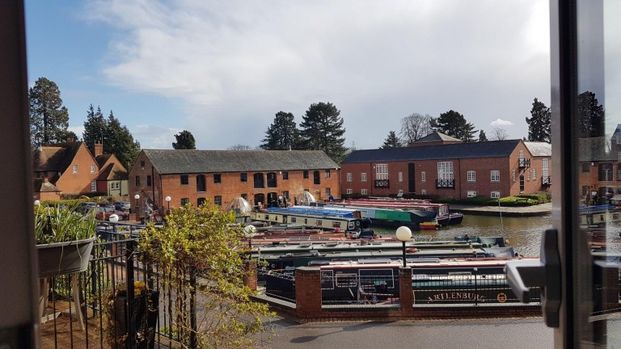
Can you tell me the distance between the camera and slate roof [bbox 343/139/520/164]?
108 ft

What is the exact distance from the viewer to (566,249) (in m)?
0.89

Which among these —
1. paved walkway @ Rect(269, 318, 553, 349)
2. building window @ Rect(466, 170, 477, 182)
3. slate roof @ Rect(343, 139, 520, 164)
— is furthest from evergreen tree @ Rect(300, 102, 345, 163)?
paved walkway @ Rect(269, 318, 553, 349)

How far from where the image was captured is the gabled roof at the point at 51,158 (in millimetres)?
774

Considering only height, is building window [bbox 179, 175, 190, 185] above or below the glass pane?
below

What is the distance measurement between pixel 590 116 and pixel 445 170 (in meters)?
36.4

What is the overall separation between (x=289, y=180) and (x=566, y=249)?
36.2 m

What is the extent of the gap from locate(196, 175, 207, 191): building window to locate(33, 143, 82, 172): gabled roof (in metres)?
29.4

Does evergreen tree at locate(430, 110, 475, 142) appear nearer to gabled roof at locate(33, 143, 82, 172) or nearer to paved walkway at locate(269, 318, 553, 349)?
paved walkway at locate(269, 318, 553, 349)

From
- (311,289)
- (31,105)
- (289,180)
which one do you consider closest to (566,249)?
(31,105)

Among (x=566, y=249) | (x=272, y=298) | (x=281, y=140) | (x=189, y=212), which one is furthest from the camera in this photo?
(x=281, y=140)

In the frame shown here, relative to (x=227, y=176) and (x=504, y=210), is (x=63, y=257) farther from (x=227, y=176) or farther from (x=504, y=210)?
(x=227, y=176)

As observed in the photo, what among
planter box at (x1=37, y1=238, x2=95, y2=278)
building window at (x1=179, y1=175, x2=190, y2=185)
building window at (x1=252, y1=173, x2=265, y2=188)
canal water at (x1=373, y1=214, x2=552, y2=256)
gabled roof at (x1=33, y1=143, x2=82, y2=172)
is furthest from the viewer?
building window at (x1=252, y1=173, x2=265, y2=188)

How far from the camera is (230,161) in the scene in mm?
34781

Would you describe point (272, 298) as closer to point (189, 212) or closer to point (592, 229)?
point (189, 212)
